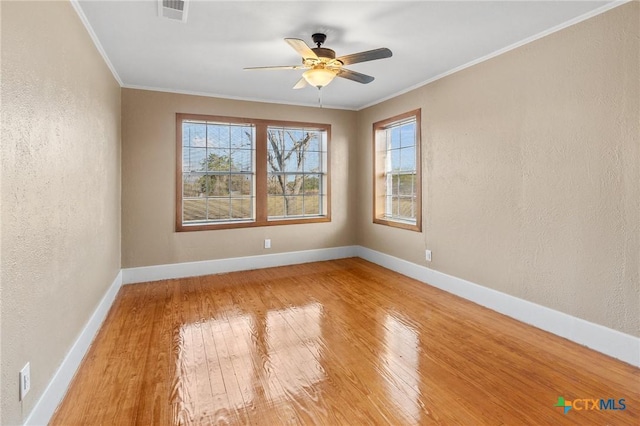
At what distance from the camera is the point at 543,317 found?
2.96 meters

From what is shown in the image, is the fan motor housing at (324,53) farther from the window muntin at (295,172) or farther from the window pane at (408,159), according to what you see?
the window muntin at (295,172)

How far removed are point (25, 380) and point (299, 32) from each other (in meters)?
2.91

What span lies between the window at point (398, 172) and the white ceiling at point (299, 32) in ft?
2.90

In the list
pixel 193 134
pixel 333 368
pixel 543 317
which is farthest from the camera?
pixel 193 134

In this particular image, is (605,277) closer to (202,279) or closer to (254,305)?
(254,305)

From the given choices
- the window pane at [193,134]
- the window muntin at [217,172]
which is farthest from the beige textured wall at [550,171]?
the window pane at [193,134]

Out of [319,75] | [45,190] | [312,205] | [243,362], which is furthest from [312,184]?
[45,190]

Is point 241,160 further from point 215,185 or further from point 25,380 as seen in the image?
point 25,380

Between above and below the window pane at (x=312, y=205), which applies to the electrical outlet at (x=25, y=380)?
below

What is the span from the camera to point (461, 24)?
2.72m

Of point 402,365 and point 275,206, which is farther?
point 275,206

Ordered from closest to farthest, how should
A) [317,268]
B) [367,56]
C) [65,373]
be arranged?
[65,373]
[367,56]
[317,268]

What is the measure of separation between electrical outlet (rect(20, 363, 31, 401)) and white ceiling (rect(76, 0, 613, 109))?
2355 millimetres

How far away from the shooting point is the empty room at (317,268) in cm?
187
